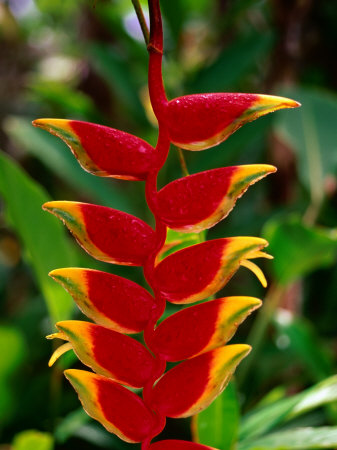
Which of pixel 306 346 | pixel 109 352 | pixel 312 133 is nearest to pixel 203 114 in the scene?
pixel 109 352

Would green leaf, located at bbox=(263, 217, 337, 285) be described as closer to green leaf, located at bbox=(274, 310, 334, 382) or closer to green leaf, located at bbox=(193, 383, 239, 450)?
green leaf, located at bbox=(274, 310, 334, 382)

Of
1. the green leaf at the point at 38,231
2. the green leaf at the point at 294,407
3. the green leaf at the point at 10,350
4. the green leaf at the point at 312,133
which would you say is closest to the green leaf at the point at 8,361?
A: the green leaf at the point at 10,350

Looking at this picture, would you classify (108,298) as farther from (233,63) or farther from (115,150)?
(233,63)

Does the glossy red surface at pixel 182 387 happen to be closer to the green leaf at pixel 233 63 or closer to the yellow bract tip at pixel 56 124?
the yellow bract tip at pixel 56 124

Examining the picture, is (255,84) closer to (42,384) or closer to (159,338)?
(42,384)

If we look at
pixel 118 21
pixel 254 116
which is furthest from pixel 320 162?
pixel 254 116

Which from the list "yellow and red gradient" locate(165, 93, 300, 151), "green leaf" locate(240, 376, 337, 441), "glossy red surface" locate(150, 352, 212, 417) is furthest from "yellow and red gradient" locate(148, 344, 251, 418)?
"green leaf" locate(240, 376, 337, 441)
